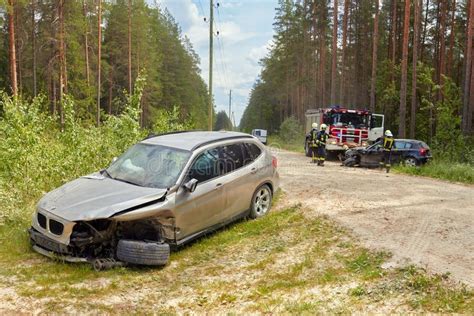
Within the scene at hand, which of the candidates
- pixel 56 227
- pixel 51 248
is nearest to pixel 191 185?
pixel 56 227

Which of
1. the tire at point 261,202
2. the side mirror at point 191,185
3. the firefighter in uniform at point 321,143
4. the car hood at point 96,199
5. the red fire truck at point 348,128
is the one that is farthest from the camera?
the red fire truck at point 348,128

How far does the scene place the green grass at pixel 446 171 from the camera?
14422mm

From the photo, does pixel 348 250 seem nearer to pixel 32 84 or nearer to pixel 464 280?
pixel 464 280

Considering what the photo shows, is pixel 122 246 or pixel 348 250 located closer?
pixel 122 246

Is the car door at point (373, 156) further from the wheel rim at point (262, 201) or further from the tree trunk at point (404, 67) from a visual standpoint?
the wheel rim at point (262, 201)

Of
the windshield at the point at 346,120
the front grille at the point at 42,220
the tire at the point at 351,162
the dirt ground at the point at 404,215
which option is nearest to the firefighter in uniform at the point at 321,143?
the tire at the point at 351,162

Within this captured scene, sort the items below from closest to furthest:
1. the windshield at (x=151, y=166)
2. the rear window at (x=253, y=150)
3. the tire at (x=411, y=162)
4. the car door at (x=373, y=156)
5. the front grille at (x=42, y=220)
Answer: the front grille at (x=42, y=220) → the windshield at (x=151, y=166) → the rear window at (x=253, y=150) → the tire at (x=411, y=162) → the car door at (x=373, y=156)

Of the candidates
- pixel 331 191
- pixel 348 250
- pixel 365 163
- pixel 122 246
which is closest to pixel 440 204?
pixel 331 191

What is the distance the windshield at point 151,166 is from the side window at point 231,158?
0.76 metres

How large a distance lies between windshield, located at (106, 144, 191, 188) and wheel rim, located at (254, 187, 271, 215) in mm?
1965

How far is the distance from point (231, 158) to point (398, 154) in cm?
1319

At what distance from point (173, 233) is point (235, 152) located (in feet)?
7.17

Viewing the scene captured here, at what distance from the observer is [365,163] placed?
61.3ft

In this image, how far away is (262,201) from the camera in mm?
8422
